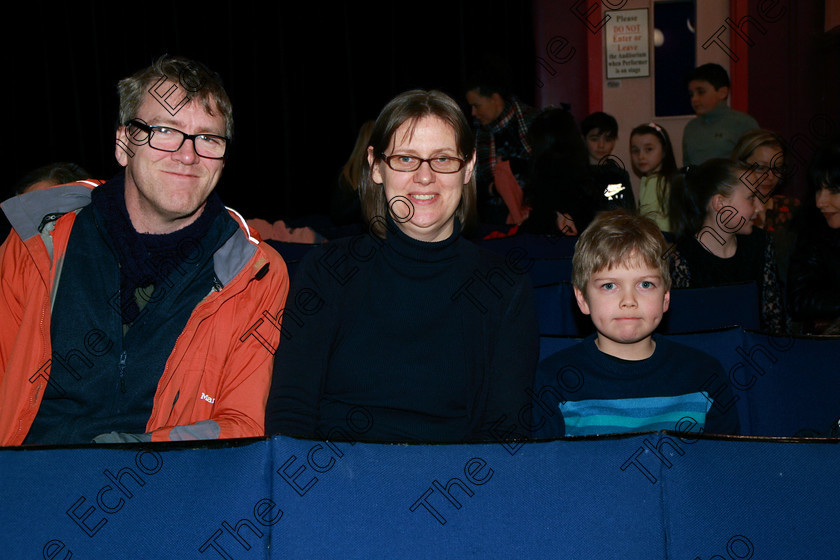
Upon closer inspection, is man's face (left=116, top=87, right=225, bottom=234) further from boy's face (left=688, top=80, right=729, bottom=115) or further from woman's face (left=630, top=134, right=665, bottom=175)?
boy's face (left=688, top=80, right=729, bottom=115)

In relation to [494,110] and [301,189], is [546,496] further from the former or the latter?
[301,189]

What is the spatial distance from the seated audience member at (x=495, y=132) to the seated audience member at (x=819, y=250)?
2.02m

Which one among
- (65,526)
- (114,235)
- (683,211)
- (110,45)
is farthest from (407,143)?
(110,45)

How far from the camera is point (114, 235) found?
1.62 metres

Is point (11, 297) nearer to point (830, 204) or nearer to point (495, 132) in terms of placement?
point (830, 204)

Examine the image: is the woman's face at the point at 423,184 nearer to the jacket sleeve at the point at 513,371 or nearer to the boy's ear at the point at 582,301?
the jacket sleeve at the point at 513,371

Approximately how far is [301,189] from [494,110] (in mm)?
2711

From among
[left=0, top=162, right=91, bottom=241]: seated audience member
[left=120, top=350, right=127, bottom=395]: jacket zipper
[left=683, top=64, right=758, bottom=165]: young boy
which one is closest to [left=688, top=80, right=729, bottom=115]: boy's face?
[left=683, top=64, right=758, bottom=165]: young boy

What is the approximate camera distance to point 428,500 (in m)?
0.94

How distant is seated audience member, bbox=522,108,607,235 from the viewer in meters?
3.74

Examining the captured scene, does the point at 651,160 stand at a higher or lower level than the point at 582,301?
higher

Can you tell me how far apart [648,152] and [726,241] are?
2.16 metres

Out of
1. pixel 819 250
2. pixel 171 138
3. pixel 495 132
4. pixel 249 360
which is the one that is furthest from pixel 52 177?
pixel 819 250

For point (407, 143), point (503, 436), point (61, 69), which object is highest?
point (61, 69)
